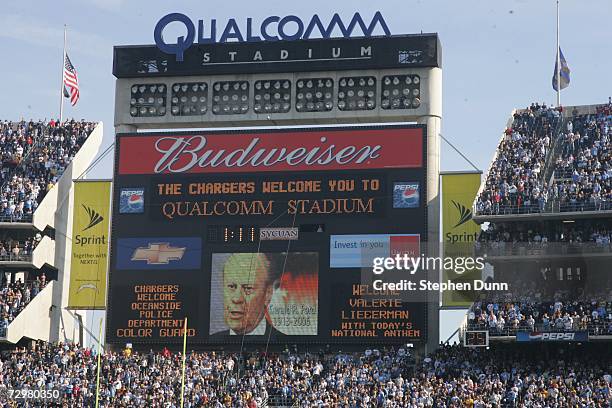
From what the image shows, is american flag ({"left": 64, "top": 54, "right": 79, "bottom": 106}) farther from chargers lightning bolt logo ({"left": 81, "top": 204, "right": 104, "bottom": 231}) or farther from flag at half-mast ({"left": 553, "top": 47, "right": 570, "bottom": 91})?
flag at half-mast ({"left": 553, "top": 47, "right": 570, "bottom": 91})

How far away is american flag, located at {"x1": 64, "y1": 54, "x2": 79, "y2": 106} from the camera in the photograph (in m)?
54.0

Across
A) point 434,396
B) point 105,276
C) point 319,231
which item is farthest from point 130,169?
point 434,396

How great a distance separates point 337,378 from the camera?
4431cm

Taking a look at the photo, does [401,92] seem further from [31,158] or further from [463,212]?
[31,158]

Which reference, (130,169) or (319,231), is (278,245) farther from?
(130,169)

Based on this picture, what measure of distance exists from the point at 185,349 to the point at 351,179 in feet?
23.2

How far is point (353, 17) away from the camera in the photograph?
47.6 meters

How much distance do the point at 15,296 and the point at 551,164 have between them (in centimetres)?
1734

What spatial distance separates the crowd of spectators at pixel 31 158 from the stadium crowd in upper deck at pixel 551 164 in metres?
14.2

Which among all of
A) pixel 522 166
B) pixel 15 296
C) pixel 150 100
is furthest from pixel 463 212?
pixel 15 296

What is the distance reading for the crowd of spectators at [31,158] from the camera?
162 feet

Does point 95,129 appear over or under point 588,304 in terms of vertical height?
over

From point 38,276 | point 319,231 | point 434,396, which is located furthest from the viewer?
point 38,276

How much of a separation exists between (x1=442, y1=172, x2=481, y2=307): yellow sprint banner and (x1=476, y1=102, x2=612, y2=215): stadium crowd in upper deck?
57 centimetres
